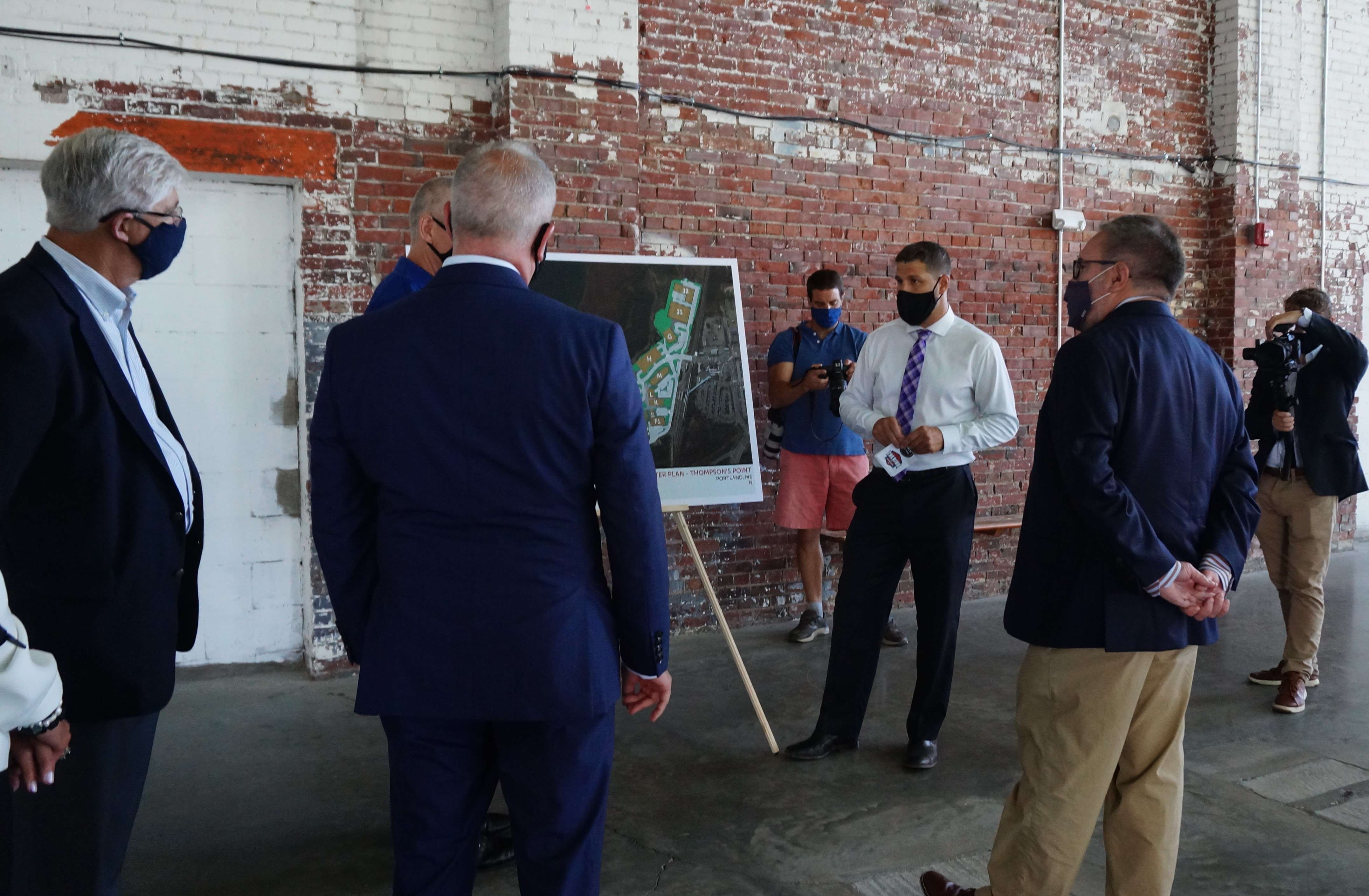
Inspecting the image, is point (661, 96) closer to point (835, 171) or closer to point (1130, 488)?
point (835, 171)

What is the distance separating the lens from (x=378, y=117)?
15.7 ft

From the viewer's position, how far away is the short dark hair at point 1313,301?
4.74 metres

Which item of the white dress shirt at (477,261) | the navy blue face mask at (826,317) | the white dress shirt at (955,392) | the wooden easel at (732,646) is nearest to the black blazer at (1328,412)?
the white dress shirt at (955,392)

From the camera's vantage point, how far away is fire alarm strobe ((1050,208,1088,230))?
655cm

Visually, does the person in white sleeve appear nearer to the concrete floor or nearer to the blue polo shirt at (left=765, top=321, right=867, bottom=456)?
the concrete floor

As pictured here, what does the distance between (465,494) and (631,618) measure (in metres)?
0.40

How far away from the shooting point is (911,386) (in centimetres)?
381

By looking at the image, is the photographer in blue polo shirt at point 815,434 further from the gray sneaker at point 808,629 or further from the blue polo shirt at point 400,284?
the blue polo shirt at point 400,284

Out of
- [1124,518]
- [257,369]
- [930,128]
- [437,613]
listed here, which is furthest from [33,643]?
[930,128]

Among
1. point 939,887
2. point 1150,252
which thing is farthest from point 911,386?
point 939,887

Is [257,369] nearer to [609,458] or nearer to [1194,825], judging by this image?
[609,458]

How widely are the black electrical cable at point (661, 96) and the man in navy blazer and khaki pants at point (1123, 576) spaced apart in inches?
128

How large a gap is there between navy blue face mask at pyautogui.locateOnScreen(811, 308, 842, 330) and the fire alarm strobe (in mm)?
2040

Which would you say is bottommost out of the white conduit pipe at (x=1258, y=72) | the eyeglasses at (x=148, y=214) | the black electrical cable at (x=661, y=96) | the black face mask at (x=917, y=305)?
the black face mask at (x=917, y=305)
